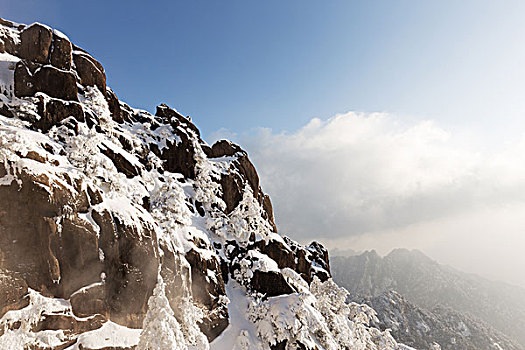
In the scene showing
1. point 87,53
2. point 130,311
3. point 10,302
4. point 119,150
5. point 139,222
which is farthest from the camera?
point 87,53

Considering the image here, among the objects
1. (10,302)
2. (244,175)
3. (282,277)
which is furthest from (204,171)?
(10,302)

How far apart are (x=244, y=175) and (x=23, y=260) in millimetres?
41325

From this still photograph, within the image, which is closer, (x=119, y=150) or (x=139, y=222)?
(x=139, y=222)

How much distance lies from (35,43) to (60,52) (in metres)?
2.53

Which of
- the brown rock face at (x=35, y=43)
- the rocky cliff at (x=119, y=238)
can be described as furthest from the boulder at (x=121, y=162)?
the brown rock face at (x=35, y=43)

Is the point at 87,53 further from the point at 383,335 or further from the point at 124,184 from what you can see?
the point at 383,335

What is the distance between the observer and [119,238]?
22.8 meters

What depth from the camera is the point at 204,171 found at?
156 ft

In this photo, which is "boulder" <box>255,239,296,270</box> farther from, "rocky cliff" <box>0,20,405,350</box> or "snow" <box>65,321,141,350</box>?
"snow" <box>65,321,141,350</box>

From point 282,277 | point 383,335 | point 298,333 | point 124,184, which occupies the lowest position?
point 383,335

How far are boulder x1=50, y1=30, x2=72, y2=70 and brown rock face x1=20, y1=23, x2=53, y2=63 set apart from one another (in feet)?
2.02

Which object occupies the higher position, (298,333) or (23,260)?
(23,260)

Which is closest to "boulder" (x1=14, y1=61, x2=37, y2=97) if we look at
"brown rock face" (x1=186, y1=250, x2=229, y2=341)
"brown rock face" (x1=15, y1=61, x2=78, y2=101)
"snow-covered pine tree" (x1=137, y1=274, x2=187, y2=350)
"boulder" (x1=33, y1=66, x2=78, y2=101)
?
"brown rock face" (x1=15, y1=61, x2=78, y2=101)

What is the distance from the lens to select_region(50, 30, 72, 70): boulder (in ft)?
116
